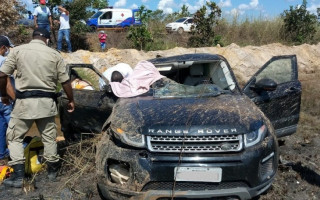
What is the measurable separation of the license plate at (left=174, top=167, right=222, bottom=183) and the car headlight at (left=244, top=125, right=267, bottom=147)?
40cm

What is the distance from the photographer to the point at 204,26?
1438cm

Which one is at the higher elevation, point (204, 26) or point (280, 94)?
point (204, 26)

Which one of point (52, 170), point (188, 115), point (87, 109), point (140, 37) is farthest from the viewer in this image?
point (140, 37)

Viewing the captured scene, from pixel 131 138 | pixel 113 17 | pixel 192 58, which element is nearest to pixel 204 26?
pixel 192 58

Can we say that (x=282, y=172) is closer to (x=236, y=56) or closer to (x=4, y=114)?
(x=4, y=114)

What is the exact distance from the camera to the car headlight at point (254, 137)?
3.20m

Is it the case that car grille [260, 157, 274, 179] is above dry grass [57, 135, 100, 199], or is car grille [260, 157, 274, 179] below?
above

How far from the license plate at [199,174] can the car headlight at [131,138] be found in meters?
0.41

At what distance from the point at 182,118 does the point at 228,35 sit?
14.3m

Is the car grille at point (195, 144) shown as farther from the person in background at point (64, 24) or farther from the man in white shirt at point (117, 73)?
the person in background at point (64, 24)

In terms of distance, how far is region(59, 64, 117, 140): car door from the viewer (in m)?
4.68

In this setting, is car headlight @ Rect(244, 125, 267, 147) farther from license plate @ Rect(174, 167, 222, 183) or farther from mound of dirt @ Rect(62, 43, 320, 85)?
mound of dirt @ Rect(62, 43, 320, 85)

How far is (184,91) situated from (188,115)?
0.91 meters

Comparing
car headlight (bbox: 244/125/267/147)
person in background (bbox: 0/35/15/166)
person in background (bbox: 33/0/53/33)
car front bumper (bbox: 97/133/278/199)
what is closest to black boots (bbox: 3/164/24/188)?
person in background (bbox: 0/35/15/166)
